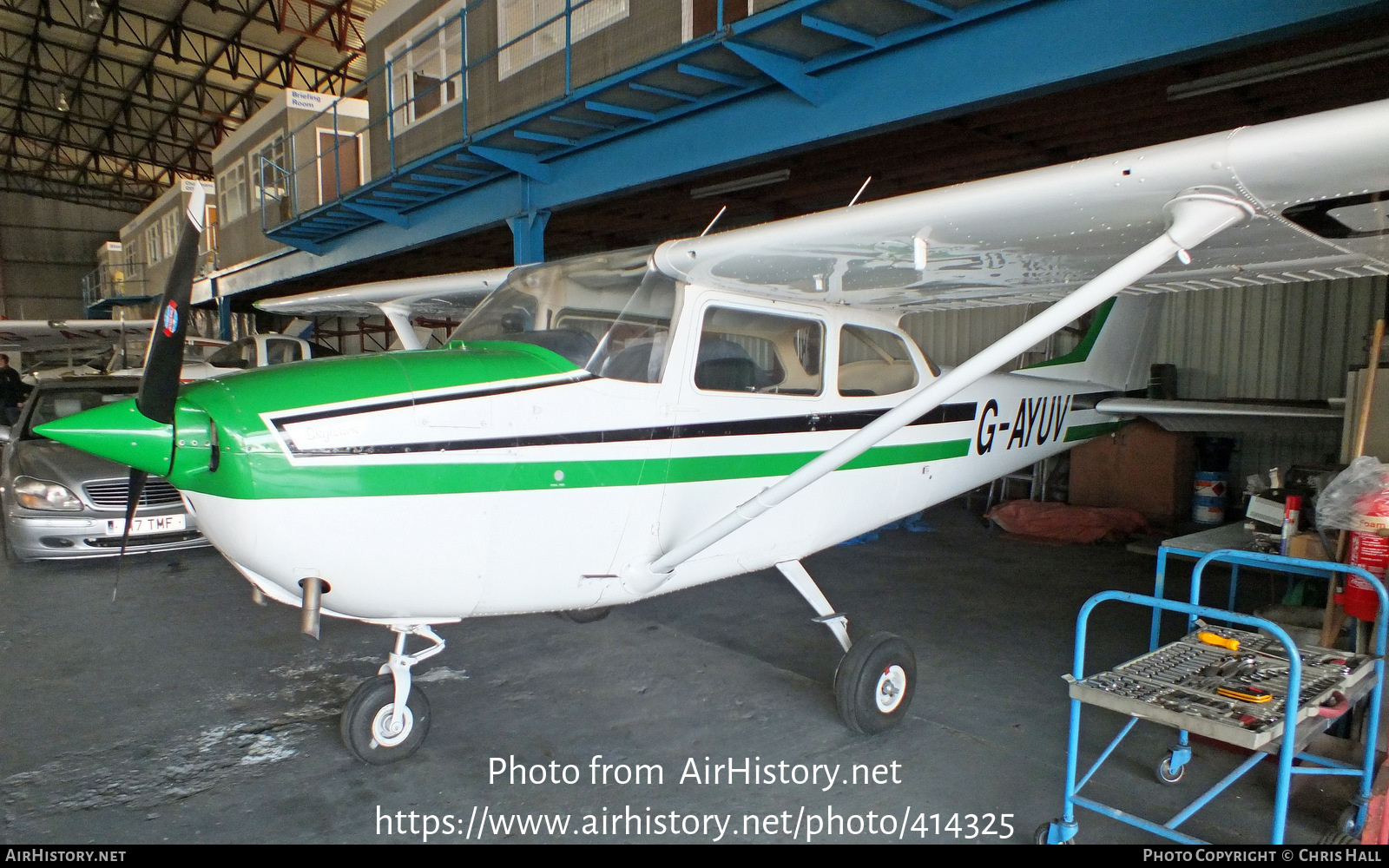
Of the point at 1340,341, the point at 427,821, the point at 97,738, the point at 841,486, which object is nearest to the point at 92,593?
the point at 97,738

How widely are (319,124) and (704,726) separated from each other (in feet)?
49.7

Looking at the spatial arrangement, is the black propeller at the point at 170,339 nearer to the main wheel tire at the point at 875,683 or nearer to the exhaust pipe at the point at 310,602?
the exhaust pipe at the point at 310,602

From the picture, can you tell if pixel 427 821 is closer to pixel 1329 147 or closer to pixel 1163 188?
pixel 1163 188

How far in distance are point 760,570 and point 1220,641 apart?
2.67 m

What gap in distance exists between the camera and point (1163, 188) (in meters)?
2.21

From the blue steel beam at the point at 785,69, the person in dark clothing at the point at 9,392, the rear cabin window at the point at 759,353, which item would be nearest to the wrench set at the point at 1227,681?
the rear cabin window at the point at 759,353

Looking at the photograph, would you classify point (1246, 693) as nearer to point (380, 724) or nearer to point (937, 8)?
point (380, 724)

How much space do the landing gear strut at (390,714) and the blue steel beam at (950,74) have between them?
3429 millimetres

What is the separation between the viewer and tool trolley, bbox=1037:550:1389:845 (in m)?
2.05

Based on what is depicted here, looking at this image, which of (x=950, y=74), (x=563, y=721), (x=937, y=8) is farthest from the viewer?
(x=950, y=74)

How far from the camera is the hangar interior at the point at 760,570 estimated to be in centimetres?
279

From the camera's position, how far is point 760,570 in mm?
4945

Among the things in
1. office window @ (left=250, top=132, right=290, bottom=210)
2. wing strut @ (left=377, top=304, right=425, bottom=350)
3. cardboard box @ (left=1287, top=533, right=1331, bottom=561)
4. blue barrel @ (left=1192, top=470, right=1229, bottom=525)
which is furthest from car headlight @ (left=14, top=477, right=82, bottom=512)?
office window @ (left=250, top=132, right=290, bottom=210)

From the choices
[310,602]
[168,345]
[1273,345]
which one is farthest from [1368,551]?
[1273,345]
